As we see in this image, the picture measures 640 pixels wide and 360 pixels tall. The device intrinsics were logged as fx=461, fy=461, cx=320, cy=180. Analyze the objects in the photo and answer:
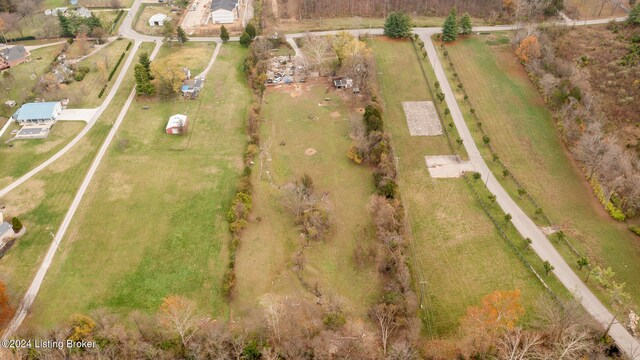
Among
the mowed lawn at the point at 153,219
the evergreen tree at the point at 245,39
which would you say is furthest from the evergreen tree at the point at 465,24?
the mowed lawn at the point at 153,219

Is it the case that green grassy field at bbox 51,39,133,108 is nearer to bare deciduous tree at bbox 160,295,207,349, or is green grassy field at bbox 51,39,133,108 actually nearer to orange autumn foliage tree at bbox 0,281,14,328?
orange autumn foliage tree at bbox 0,281,14,328

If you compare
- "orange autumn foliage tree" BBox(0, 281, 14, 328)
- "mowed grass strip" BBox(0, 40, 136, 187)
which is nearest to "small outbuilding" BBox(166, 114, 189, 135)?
"mowed grass strip" BBox(0, 40, 136, 187)

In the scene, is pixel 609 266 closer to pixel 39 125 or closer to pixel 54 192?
pixel 54 192

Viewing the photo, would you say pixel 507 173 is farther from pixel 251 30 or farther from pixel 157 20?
Result: pixel 157 20

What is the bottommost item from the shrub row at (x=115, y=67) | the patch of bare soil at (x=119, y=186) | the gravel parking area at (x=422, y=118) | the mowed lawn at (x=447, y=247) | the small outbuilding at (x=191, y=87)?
the mowed lawn at (x=447, y=247)

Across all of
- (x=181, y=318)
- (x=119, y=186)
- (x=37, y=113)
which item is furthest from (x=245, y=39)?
(x=181, y=318)

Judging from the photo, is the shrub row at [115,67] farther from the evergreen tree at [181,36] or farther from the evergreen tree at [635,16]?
the evergreen tree at [635,16]

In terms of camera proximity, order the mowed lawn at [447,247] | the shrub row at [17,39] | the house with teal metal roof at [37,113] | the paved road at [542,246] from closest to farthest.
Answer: the paved road at [542,246] → the mowed lawn at [447,247] → the house with teal metal roof at [37,113] → the shrub row at [17,39]
